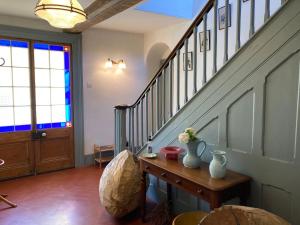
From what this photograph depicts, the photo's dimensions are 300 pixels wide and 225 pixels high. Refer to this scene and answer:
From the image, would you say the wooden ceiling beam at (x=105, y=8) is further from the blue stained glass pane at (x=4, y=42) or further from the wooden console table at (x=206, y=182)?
the wooden console table at (x=206, y=182)

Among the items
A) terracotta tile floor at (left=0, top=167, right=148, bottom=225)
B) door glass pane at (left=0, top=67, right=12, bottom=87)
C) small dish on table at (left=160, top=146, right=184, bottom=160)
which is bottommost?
terracotta tile floor at (left=0, top=167, right=148, bottom=225)

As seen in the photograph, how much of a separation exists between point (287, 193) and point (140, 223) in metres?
1.66

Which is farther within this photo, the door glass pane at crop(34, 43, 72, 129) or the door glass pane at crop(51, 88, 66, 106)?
the door glass pane at crop(51, 88, 66, 106)

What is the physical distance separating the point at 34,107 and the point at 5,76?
679 mm

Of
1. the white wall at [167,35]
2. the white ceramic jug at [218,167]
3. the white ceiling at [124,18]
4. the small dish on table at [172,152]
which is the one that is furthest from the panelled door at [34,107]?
the white ceramic jug at [218,167]

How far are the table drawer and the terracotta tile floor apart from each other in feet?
2.41

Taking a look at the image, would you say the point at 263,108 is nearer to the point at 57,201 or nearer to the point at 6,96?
the point at 57,201

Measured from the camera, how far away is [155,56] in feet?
18.7

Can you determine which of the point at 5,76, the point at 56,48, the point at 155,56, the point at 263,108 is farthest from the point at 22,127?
the point at 263,108

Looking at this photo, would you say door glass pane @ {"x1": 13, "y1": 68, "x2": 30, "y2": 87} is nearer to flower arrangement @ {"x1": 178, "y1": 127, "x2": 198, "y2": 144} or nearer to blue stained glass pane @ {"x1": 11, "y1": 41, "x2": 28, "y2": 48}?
blue stained glass pane @ {"x1": 11, "y1": 41, "x2": 28, "y2": 48}

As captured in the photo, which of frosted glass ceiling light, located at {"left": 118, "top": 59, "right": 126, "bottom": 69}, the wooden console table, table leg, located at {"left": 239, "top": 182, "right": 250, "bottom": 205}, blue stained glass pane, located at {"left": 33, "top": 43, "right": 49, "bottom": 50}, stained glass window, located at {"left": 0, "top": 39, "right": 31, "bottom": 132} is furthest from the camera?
frosted glass ceiling light, located at {"left": 118, "top": 59, "right": 126, "bottom": 69}

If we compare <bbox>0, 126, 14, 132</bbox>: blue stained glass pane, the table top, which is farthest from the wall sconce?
the table top

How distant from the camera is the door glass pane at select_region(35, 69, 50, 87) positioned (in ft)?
14.5

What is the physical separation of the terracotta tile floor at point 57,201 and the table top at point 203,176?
89 cm
